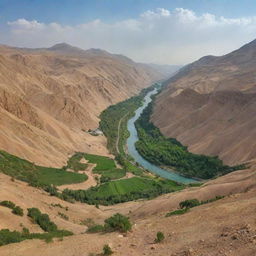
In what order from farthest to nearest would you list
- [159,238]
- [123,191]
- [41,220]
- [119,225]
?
[123,191]
[41,220]
[119,225]
[159,238]

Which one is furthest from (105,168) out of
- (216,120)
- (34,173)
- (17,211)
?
(17,211)

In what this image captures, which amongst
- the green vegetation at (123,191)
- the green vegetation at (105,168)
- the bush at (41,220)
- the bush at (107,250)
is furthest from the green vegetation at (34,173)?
the bush at (107,250)

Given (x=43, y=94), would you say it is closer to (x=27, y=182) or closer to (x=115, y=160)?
(x=115, y=160)

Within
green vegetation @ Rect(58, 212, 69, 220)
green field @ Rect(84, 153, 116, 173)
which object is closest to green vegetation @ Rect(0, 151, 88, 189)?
green field @ Rect(84, 153, 116, 173)

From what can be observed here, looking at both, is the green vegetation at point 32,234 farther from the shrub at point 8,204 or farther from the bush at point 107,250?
the bush at point 107,250

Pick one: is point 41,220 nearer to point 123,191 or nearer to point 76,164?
point 123,191

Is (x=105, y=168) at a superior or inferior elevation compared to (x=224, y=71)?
inferior

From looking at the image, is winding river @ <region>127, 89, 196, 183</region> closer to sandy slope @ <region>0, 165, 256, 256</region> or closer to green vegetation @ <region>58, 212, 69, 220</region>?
green vegetation @ <region>58, 212, 69, 220</region>
